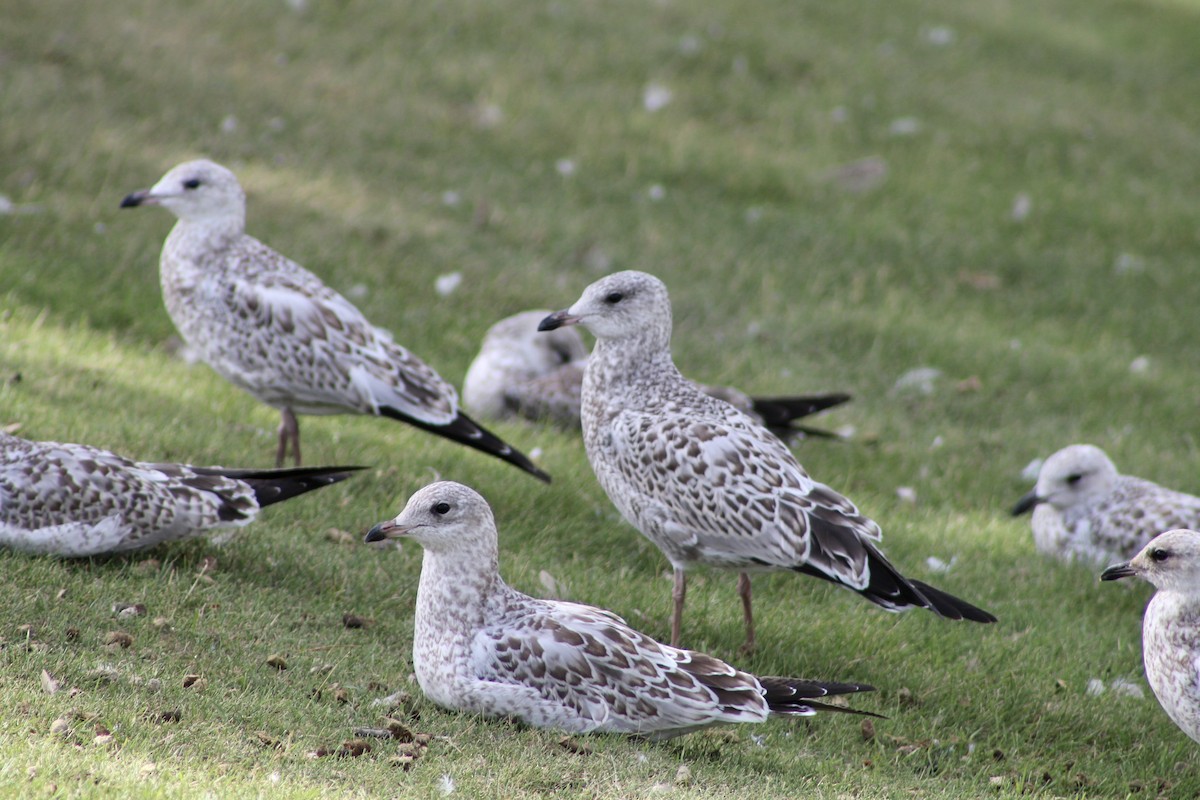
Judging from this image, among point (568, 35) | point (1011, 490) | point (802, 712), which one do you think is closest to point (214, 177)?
point (802, 712)

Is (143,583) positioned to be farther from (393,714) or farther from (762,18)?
(762,18)

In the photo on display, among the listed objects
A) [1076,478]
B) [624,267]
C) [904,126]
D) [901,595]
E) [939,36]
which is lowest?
[1076,478]

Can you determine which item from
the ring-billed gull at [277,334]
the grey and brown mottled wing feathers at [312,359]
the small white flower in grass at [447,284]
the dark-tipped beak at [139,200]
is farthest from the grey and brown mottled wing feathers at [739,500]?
the small white flower in grass at [447,284]

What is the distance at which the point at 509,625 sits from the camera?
5.14 meters

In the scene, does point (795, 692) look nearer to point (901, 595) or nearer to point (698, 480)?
point (901, 595)

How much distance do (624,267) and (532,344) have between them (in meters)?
2.00

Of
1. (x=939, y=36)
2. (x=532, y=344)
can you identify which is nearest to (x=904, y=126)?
(x=939, y=36)

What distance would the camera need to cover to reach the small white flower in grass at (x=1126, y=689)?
20.5 feet

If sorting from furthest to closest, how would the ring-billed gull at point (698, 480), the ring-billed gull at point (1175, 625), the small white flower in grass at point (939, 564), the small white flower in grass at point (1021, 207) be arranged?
the small white flower in grass at point (1021, 207)
the small white flower in grass at point (939, 564)
the ring-billed gull at point (698, 480)
the ring-billed gull at point (1175, 625)

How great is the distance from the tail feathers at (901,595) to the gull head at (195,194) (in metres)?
3.84

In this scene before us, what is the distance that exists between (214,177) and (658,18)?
7.33 m

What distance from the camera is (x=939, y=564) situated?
7223 millimetres

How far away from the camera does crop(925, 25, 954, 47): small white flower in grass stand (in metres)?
14.4

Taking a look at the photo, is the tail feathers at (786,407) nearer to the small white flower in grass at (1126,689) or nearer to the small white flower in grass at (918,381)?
the small white flower in grass at (918,381)
